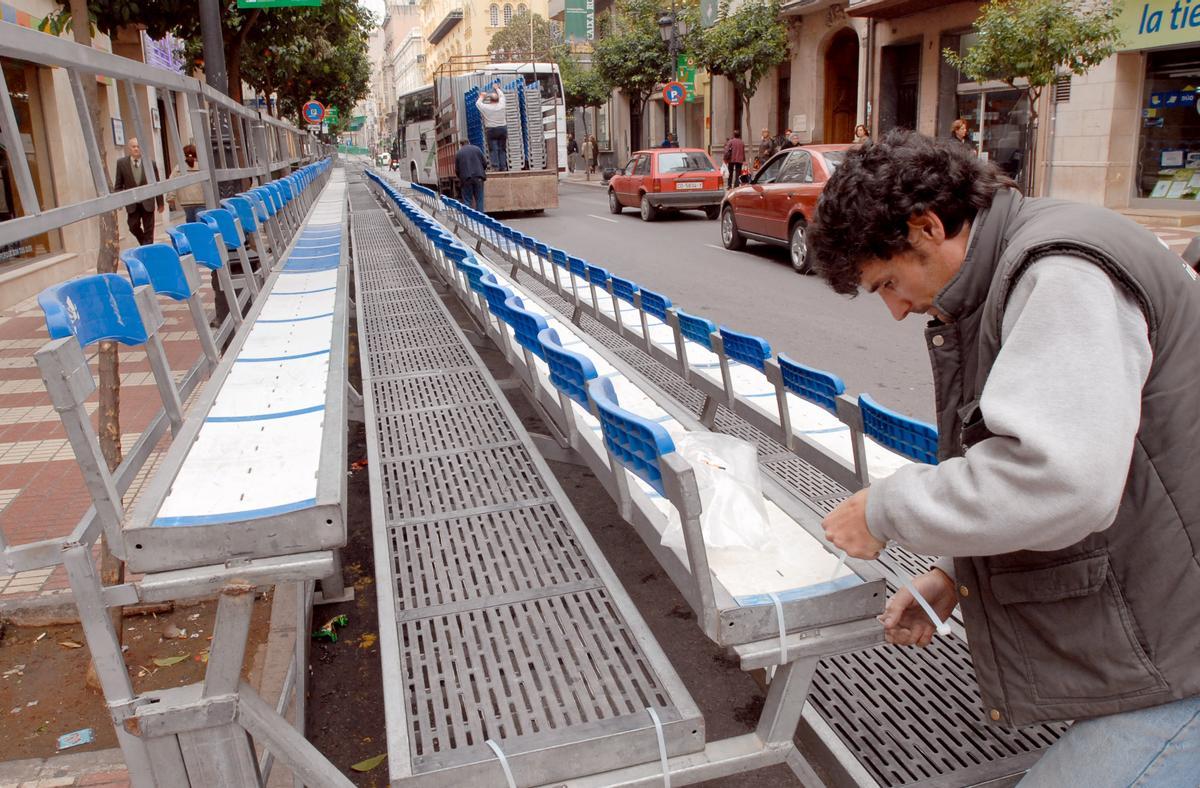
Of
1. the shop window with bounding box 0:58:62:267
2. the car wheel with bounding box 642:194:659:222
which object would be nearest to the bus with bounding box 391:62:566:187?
the car wheel with bounding box 642:194:659:222

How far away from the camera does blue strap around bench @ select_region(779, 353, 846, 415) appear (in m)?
3.28

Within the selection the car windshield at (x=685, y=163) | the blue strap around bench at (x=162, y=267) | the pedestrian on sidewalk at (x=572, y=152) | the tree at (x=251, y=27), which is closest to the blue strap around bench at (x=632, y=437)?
the blue strap around bench at (x=162, y=267)

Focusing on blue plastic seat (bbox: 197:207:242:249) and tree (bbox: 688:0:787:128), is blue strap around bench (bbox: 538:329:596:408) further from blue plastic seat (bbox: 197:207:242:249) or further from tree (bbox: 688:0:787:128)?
tree (bbox: 688:0:787:128)

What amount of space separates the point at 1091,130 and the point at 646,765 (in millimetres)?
18734

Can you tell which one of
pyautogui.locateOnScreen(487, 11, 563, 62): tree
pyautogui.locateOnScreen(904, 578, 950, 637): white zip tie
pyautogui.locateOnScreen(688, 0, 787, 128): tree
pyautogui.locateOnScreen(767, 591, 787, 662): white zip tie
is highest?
pyautogui.locateOnScreen(487, 11, 563, 62): tree

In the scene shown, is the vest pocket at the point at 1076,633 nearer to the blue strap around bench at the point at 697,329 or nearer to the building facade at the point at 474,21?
the blue strap around bench at the point at 697,329

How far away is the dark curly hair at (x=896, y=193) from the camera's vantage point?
1.63m

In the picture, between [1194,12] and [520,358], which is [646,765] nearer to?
[520,358]

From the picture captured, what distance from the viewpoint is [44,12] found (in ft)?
47.2

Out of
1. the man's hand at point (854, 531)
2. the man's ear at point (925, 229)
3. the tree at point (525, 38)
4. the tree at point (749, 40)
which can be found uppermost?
the tree at point (525, 38)

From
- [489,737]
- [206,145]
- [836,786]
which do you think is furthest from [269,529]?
[206,145]

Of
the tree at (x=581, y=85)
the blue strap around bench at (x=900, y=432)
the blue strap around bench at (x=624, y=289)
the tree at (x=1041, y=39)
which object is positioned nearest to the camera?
the blue strap around bench at (x=900, y=432)

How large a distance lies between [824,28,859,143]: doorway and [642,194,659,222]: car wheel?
1100cm

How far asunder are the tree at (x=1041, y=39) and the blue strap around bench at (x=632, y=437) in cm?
1502
